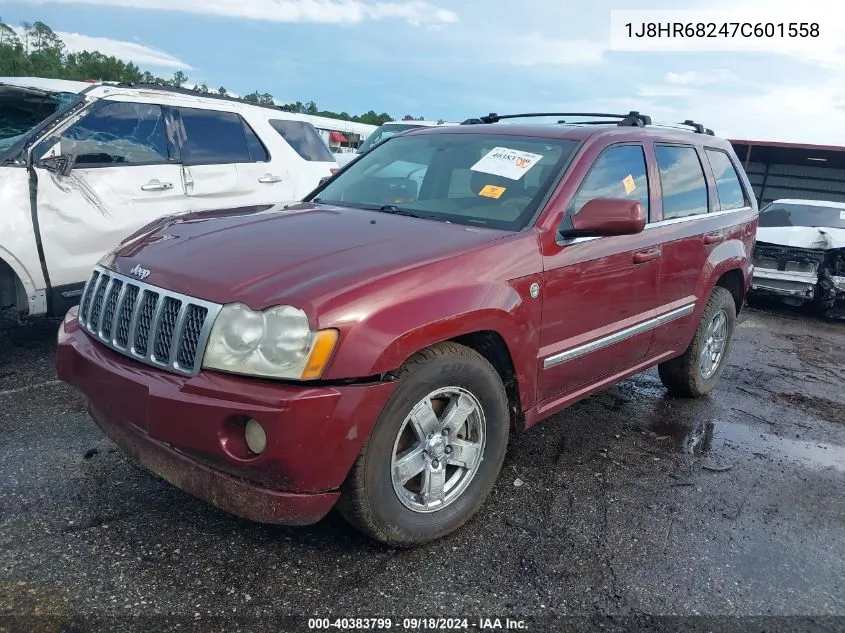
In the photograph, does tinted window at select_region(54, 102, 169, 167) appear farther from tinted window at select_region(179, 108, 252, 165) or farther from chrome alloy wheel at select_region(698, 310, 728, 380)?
chrome alloy wheel at select_region(698, 310, 728, 380)

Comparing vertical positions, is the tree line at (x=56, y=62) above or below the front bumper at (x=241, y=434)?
above

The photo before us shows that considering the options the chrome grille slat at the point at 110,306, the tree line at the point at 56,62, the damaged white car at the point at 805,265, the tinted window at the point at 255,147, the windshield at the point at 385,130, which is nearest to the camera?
the chrome grille slat at the point at 110,306

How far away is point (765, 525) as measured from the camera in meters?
3.22

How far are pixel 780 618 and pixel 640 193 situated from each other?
7.51ft

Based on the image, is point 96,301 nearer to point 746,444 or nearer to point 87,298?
point 87,298

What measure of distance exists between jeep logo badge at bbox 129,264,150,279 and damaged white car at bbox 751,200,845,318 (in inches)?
331

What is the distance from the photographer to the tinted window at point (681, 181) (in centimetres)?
409

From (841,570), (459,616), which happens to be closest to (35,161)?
(459,616)

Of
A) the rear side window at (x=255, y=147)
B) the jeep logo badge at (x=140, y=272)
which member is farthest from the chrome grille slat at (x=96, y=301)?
the rear side window at (x=255, y=147)

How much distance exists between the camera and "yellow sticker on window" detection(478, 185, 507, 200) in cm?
338

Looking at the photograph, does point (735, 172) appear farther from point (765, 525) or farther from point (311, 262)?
point (311, 262)

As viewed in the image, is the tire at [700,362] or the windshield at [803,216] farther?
the windshield at [803,216]

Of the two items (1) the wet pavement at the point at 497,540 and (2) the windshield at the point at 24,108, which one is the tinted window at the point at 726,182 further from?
(2) the windshield at the point at 24,108

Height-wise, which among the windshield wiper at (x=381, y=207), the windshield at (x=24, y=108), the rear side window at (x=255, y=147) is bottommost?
the windshield wiper at (x=381, y=207)
